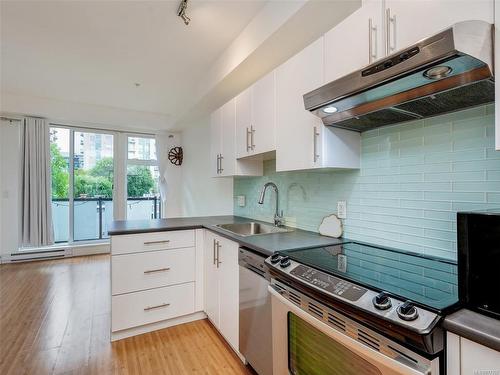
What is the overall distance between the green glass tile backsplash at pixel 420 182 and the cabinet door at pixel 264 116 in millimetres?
485

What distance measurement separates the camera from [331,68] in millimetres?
1401

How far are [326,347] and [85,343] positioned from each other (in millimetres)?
1956

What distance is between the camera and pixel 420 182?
132 centimetres

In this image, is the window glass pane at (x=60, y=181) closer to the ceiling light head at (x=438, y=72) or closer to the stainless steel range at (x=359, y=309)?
the stainless steel range at (x=359, y=309)

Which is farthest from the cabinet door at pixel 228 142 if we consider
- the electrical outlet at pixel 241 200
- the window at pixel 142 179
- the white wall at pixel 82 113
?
the window at pixel 142 179

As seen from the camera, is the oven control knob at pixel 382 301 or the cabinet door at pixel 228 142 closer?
the oven control knob at pixel 382 301

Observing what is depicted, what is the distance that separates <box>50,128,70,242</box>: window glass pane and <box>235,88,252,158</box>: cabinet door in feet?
13.2

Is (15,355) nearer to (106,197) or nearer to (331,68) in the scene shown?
(331,68)

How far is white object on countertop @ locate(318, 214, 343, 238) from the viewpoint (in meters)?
1.75

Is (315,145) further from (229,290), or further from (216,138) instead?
(216,138)

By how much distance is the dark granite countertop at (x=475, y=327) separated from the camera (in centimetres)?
63

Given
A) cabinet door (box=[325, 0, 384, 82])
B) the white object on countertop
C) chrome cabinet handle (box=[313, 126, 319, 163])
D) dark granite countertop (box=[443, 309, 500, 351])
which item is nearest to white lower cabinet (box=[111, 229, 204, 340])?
the white object on countertop

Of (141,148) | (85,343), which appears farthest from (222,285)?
(141,148)

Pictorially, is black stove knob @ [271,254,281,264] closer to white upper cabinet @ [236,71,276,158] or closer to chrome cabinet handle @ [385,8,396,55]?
white upper cabinet @ [236,71,276,158]
